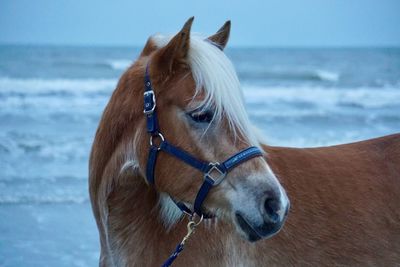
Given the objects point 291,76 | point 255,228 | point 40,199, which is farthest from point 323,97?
point 255,228

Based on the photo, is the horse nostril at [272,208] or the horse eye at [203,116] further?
the horse eye at [203,116]

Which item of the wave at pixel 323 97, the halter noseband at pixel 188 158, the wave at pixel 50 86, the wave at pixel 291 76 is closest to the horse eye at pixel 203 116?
the halter noseband at pixel 188 158

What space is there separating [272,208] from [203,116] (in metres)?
0.53

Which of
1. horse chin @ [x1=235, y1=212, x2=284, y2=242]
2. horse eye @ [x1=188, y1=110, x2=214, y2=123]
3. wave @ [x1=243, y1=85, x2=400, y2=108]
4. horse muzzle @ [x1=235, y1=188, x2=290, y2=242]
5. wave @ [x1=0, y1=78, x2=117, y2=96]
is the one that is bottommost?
wave @ [x1=0, y1=78, x2=117, y2=96]

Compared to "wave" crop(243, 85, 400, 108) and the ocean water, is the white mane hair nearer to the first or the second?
the ocean water

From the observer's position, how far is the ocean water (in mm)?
5945

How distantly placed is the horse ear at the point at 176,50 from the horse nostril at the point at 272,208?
80 centimetres

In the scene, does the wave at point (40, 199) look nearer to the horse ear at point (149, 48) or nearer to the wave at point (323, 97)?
the horse ear at point (149, 48)

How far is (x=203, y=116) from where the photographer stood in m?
2.44

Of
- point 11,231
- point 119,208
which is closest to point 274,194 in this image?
point 119,208

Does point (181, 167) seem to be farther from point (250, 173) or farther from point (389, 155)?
point (389, 155)

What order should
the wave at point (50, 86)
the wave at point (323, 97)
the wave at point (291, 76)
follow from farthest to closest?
the wave at point (291, 76)
the wave at point (50, 86)
the wave at point (323, 97)

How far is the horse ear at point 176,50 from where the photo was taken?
96.1 inches

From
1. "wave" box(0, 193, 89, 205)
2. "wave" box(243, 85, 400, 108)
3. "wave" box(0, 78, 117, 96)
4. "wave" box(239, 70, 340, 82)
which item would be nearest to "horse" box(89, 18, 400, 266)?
"wave" box(0, 193, 89, 205)
